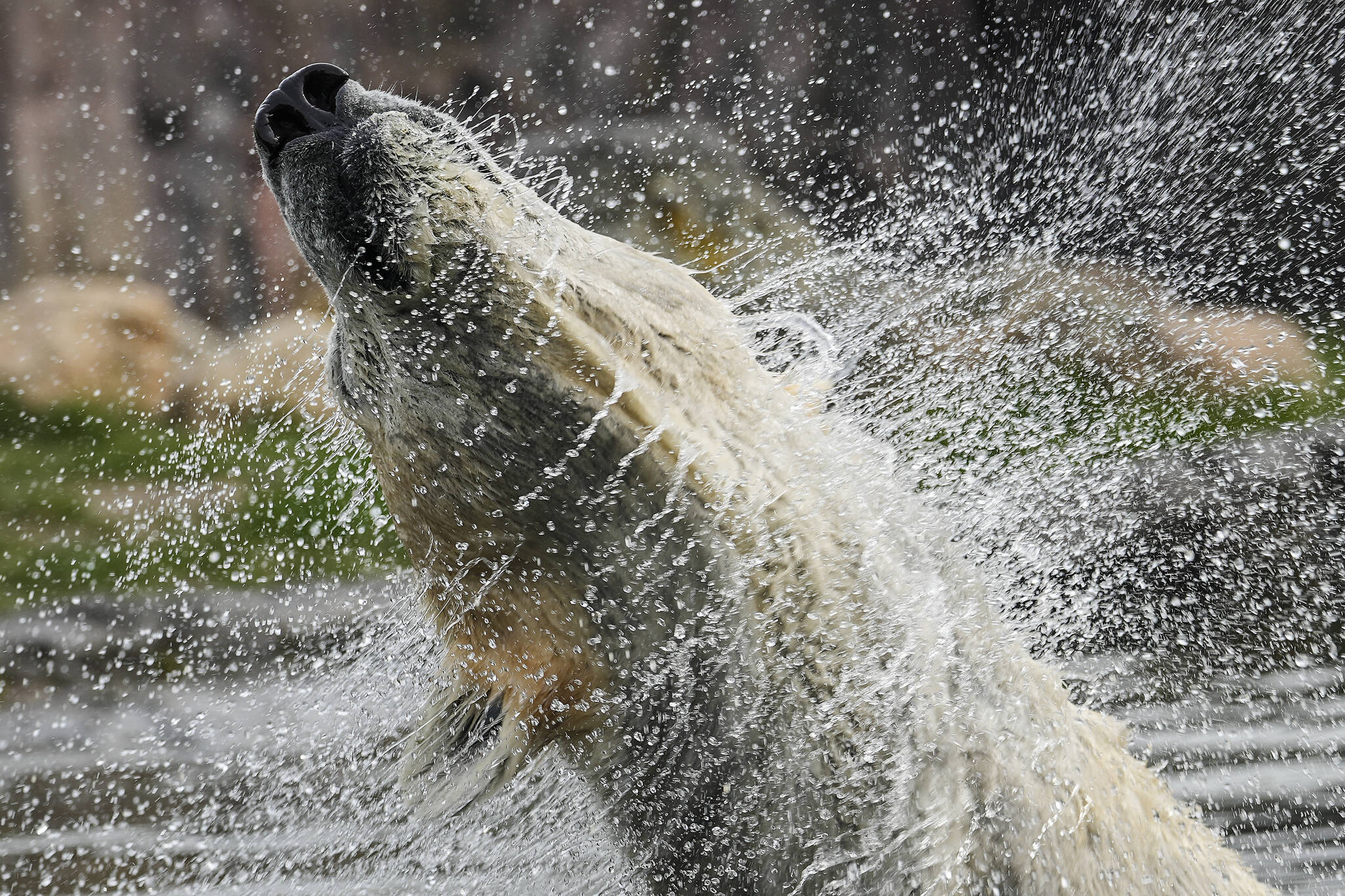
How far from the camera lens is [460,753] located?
4.35ft

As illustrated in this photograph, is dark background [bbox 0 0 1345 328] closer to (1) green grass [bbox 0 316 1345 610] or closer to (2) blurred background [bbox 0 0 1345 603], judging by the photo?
(2) blurred background [bbox 0 0 1345 603]

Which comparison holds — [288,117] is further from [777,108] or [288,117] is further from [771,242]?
[777,108]

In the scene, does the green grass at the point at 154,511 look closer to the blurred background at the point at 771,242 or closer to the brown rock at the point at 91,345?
the blurred background at the point at 771,242

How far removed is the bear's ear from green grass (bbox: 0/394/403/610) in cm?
486

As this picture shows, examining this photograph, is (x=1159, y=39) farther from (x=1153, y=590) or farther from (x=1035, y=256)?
(x=1153, y=590)

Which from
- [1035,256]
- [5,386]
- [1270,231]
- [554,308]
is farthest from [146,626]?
[1270,231]

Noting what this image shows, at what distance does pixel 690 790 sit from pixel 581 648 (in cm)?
22

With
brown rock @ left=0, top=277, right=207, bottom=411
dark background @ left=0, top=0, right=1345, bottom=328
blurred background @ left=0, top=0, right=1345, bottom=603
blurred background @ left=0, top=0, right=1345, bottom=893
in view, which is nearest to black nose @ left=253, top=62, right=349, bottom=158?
blurred background @ left=0, top=0, right=1345, bottom=893

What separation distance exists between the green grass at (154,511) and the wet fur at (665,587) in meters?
5.01

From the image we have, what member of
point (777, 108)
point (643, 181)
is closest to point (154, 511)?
point (643, 181)

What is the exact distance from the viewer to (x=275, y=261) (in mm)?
7492

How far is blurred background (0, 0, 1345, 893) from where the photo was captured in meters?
5.76

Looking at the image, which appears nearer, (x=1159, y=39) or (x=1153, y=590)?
(x=1153, y=590)

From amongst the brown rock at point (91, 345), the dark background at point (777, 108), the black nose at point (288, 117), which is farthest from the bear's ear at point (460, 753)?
the brown rock at point (91, 345)
